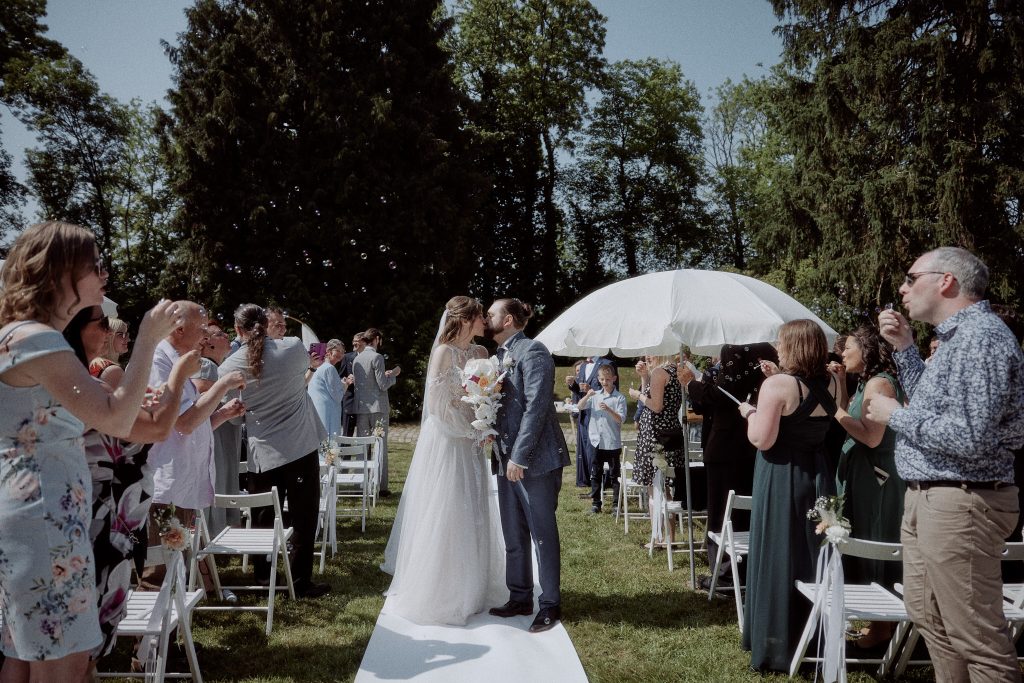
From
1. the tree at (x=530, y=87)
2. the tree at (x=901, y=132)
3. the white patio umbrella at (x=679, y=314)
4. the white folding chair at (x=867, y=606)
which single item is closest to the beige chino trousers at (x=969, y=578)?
the white folding chair at (x=867, y=606)

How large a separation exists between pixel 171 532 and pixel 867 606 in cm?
366

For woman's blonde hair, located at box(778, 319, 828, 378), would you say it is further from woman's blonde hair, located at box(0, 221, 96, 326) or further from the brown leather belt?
woman's blonde hair, located at box(0, 221, 96, 326)

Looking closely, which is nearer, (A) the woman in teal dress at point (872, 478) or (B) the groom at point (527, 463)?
(A) the woman in teal dress at point (872, 478)

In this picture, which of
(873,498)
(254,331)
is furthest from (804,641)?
(254,331)

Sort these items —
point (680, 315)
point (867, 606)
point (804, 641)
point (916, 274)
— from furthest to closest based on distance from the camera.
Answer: point (680, 315) → point (804, 641) → point (867, 606) → point (916, 274)

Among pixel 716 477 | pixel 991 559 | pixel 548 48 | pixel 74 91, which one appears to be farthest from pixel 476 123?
pixel 991 559

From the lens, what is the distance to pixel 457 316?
5414 millimetres

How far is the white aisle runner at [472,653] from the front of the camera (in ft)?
14.2

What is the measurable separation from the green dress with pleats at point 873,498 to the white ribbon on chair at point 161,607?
397 centimetres

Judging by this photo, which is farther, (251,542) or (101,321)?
(251,542)

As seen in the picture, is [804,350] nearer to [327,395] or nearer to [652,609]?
[652,609]

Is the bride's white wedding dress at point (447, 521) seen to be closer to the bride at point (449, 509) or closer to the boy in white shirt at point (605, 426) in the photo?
the bride at point (449, 509)

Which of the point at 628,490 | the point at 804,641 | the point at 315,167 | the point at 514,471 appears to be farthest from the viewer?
the point at 315,167

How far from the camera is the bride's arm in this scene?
5.41m
